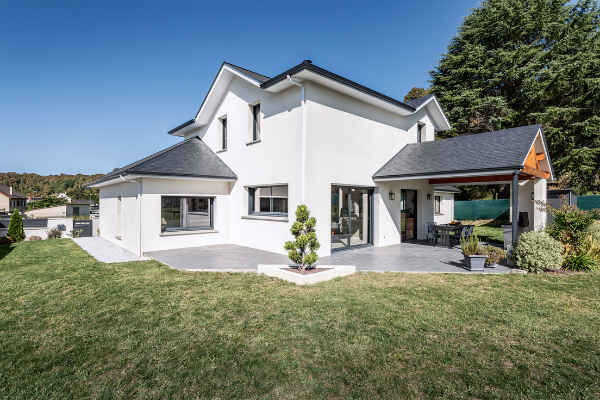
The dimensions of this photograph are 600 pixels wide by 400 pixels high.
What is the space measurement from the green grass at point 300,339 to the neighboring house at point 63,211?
49975mm

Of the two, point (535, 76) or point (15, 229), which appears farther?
point (535, 76)

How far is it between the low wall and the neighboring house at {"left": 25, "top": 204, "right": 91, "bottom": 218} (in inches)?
2121

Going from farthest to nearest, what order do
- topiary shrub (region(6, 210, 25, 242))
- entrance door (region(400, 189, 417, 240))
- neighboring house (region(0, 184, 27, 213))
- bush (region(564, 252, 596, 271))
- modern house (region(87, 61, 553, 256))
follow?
neighboring house (region(0, 184, 27, 213))
topiary shrub (region(6, 210, 25, 242))
entrance door (region(400, 189, 417, 240))
modern house (region(87, 61, 553, 256))
bush (region(564, 252, 596, 271))

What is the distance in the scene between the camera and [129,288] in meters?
6.61

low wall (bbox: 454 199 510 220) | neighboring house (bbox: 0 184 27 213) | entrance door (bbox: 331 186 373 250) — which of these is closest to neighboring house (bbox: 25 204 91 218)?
neighboring house (bbox: 0 184 27 213)

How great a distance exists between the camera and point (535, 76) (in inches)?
886

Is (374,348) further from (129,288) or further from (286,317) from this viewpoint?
(129,288)

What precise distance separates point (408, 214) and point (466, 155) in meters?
4.29

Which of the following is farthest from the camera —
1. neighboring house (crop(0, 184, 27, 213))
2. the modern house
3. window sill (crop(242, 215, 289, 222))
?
neighboring house (crop(0, 184, 27, 213))

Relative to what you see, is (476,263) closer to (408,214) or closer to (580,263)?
(580,263)

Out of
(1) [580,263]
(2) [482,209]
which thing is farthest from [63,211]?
(1) [580,263]

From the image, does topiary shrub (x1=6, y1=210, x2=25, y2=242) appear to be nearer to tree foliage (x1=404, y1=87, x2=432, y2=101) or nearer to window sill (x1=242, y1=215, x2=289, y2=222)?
window sill (x1=242, y1=215, x2=289, y2=222)

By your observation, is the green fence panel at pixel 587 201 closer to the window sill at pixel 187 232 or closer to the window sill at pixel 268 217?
the window sill at pixel 268 217

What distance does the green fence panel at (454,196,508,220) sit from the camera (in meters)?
24.7
